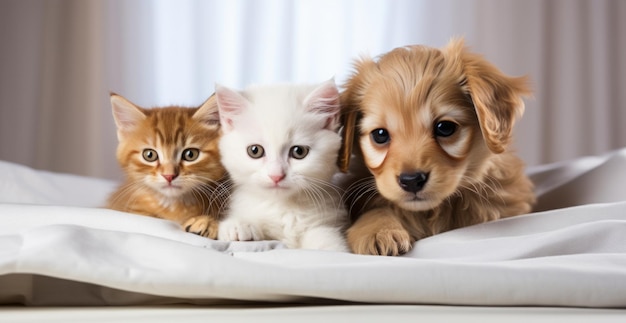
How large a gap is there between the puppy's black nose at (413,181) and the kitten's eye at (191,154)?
457 millimetres

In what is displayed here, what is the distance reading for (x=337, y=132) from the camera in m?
1.46

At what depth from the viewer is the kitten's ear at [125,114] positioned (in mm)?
1548

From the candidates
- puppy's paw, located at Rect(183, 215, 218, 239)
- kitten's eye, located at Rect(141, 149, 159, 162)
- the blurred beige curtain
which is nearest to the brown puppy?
puppy's paw, located at Rect(183, 215, 218, 239)

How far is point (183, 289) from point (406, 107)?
63cm

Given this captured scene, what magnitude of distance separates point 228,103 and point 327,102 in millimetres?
205

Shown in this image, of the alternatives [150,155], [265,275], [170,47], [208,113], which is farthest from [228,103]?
[170,47]

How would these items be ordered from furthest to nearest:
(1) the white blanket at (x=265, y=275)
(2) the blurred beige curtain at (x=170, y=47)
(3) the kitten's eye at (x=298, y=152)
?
(2) the blurred beige curtain at (x=170, y=47) < (3) the kitten's eye at (x=298, y=152) < (1) the white blanket at (x=265, y=275)

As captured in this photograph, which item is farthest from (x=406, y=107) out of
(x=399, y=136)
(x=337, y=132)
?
(x=337, y=132)

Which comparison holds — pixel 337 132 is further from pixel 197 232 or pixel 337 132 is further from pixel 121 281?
pixel 121 281

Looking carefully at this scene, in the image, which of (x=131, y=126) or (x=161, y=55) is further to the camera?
(x=161, y=55)

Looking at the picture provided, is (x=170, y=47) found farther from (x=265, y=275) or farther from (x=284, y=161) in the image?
(x=265, y=275)

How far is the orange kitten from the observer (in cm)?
146

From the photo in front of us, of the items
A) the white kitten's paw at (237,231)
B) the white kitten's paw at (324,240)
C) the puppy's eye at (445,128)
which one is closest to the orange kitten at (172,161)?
the white kitten's paw at (237,231)

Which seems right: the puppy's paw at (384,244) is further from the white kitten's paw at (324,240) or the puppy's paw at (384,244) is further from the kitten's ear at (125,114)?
the kitten's ear at (125,114)
